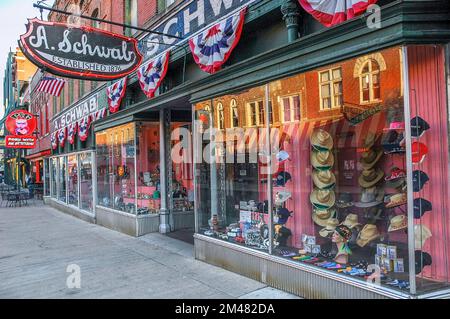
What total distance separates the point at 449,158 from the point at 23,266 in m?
7.54

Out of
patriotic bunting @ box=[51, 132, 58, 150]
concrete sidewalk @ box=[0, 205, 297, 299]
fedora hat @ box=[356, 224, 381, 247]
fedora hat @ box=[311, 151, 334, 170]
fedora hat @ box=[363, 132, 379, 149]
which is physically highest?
patriotic bunting @ box=[51, 132, 58, 150]

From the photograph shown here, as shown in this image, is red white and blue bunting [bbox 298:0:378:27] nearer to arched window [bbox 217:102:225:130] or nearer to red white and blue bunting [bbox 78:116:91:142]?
arched window [bbox 217:102:225:130]

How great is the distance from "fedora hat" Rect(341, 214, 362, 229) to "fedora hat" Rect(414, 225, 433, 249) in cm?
108

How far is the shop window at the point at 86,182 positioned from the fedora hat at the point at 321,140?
10.3m

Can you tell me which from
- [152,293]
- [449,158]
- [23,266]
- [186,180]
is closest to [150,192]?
[186,180]

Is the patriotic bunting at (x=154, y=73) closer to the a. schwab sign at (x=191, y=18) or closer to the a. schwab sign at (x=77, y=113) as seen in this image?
the a. schwab sign at (x=191, y=18)

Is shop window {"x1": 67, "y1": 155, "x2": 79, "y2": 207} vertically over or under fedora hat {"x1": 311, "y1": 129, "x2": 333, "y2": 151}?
under

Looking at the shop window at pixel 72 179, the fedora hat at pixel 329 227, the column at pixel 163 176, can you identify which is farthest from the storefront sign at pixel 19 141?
the fedora hat at pixel 329 227

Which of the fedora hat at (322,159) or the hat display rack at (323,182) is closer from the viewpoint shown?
the hat display rack at (323,182)

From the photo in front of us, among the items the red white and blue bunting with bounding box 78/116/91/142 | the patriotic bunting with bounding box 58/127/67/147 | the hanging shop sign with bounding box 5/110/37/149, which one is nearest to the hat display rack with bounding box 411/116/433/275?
the red white and blue bunting with bounding box 78/116/91/142

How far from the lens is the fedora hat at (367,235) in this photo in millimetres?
5129

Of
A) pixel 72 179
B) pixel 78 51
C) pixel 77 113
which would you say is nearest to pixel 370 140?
pixel 78 51

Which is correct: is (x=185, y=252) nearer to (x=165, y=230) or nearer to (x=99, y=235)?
(x=165, y=230)

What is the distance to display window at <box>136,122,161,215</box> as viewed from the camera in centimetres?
1082
